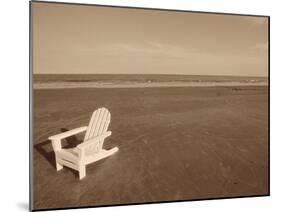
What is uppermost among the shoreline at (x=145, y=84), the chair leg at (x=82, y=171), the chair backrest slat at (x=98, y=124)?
the shoreline at (x=145, y=84)

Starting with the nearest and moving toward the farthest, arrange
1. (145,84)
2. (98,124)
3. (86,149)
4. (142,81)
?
1. (86,149)
2. (98,124)
3. (142,81)
4. (145,84)

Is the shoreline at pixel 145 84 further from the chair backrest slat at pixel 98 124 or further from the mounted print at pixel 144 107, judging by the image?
the chair backrest slat at pixel 98 124

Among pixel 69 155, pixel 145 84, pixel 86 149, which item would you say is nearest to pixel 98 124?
pixel 86 149

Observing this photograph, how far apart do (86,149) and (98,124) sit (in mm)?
308

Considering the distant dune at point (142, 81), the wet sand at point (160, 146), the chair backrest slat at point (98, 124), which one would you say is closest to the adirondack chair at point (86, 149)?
the chair backrest slat at point (98, 124)

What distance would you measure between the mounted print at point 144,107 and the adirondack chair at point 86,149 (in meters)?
0.01

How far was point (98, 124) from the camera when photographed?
3754 mm

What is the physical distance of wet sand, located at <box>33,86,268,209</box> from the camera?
3494 millimetres

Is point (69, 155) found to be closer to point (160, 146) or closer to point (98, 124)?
point (98, 124)

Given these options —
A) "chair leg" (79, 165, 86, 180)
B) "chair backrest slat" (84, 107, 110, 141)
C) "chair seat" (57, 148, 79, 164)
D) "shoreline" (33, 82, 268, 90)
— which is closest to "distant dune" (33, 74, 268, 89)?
"shoreline" (33, 82, 268, 90)

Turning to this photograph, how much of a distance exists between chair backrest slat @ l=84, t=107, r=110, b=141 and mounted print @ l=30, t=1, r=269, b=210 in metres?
0.01

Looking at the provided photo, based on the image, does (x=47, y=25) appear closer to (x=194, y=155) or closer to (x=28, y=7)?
(x=28, y=7)

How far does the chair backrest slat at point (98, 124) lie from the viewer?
3.72 metres

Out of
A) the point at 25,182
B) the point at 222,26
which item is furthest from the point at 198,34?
the point at 25,182
